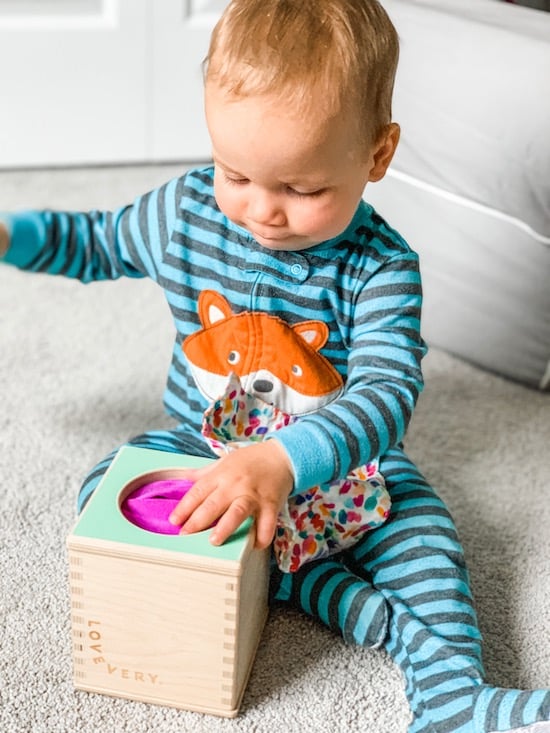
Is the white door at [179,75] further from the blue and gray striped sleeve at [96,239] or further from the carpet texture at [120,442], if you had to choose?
the blue and gray striped sleeve at [96,239]

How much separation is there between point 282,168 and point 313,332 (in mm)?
199

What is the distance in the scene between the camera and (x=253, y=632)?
874mm

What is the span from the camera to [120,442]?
3.80ft


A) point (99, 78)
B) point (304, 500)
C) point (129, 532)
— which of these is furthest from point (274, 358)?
point (99, 78)

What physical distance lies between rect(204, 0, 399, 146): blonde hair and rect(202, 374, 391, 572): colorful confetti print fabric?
0.27m

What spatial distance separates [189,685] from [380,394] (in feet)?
0.92

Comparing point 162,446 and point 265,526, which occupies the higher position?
point 265,526

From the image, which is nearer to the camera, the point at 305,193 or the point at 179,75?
the point at 305,193

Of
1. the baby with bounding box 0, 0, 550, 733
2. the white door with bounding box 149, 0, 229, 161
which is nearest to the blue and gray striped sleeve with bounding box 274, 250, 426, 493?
the baby with bounding box 0, 0, 550, 733

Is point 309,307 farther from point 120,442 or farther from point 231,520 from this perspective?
point 120,442

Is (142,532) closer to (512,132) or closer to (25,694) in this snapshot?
(25,694)

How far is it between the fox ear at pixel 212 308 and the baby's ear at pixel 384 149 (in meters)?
0.18

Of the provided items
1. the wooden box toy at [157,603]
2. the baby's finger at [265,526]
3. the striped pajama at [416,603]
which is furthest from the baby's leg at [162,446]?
the baby's finger at [265,526]

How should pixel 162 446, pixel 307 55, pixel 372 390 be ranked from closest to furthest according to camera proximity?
pixel 307 55 → pixel 372 390 → pixel 162 446
